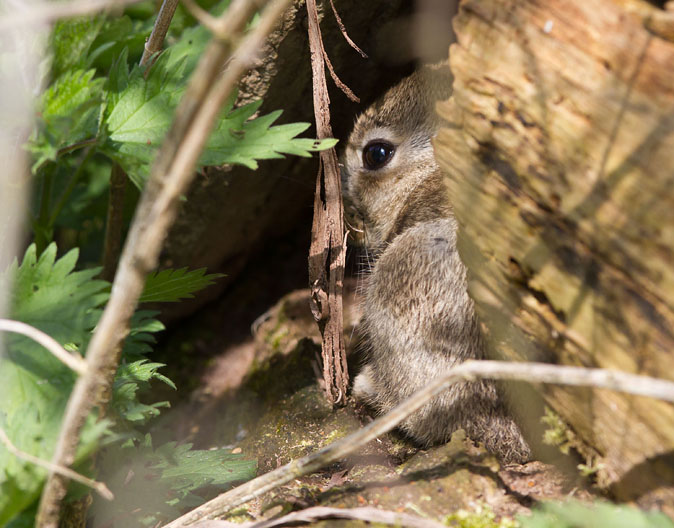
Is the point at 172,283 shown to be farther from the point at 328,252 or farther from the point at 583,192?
the point at 583,192

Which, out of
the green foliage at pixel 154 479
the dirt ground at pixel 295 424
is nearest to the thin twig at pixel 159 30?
the green foliage at pixel 154 479

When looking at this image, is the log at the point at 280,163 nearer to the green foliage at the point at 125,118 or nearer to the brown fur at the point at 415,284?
the brown fur at the point at 415,284

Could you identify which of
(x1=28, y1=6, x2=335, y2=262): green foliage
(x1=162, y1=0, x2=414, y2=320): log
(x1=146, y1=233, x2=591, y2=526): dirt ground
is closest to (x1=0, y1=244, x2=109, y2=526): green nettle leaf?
(x1=28, y1=6, x2=335, y2=262): green foliage

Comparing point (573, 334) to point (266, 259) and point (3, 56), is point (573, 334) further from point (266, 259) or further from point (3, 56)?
point (266, 259)

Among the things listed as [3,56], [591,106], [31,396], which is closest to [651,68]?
[591,106]

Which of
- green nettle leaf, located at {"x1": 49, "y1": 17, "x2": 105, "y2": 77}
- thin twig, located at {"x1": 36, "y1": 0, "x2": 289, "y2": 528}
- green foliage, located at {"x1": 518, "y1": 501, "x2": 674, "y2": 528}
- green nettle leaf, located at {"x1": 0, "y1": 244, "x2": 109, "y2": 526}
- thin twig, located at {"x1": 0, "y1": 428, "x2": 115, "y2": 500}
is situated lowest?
green foliage, located at {"x1": 518, "y1": 501, "x2": 674, "y2": 528}

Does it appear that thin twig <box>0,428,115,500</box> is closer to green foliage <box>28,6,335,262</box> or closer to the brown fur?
green foliage <box>28,6,335,262</box>
